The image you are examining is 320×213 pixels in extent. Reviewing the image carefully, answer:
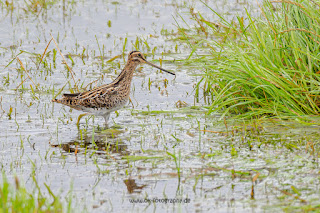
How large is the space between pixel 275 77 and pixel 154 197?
2.94 metres

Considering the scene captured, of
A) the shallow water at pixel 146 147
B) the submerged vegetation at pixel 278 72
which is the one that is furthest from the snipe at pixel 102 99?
the submerged vegetation at pixel 278 72

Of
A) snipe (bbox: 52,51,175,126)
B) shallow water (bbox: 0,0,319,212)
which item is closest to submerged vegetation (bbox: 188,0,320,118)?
shallow water (bbox: 0,0,319,212)

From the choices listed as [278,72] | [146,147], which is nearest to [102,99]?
[146,147]

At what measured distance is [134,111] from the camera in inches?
343

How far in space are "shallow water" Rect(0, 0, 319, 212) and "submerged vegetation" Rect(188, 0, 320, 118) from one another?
0.34m

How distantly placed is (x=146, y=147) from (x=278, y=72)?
2.17 meters

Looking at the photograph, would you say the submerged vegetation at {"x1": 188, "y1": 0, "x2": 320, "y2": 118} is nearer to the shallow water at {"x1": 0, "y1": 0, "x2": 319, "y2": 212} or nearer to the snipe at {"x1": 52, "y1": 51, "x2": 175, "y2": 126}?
the shallow water at {"x1": 0, "y1": 0, "x2": 319, "y2": 212}

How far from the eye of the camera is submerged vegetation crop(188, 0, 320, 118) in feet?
24.1

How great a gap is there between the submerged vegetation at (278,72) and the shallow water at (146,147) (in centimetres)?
34

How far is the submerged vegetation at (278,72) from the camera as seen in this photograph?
24.1 feet

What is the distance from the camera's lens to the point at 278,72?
7.65m

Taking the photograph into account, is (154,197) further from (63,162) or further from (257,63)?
(257,63)

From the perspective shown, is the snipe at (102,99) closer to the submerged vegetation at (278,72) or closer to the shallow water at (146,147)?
the shallow water at (146,147)

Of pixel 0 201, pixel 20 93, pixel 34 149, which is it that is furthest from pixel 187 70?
pixel 0 201
